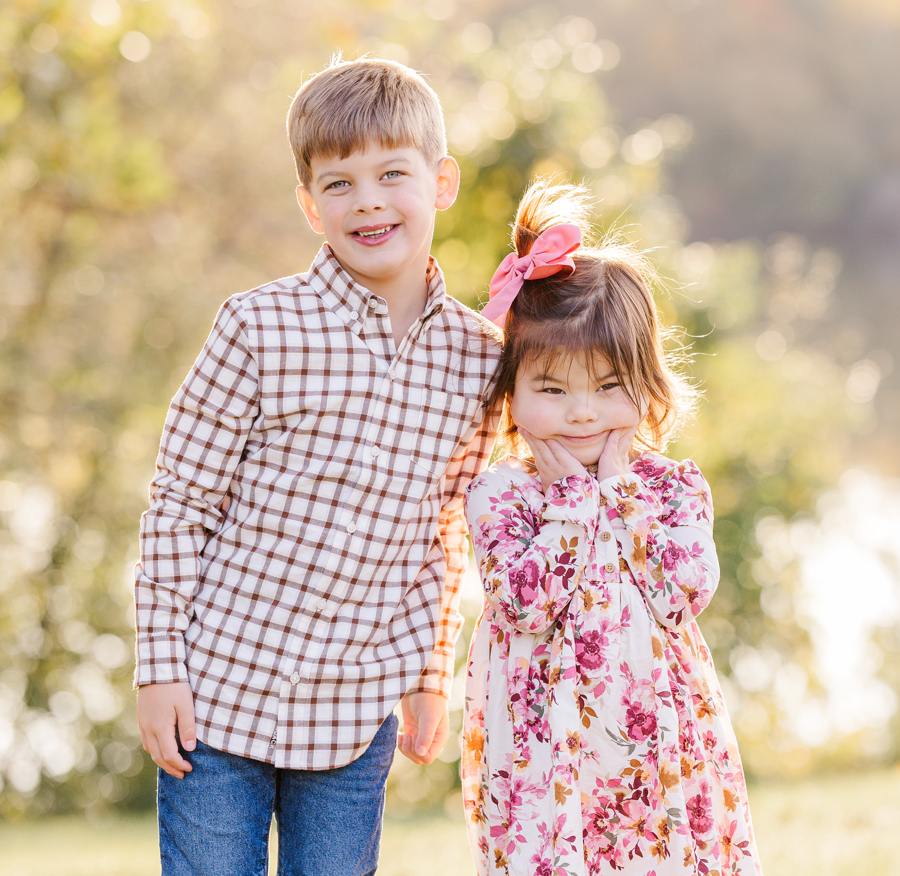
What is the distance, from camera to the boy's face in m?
1.70

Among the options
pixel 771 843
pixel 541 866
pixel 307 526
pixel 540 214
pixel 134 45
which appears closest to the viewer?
pixel 541 866

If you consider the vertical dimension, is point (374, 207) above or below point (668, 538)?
above

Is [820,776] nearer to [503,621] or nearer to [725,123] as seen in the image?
[503,621]

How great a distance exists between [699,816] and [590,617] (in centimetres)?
35

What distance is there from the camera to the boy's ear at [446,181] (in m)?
1.85

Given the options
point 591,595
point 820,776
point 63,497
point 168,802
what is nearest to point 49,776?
point 63,497

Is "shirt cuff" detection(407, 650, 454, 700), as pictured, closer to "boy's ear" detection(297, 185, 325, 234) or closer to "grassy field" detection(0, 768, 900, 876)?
"boy's ear" detection(297, 185, 325, 234)

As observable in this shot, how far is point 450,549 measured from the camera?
1.92m

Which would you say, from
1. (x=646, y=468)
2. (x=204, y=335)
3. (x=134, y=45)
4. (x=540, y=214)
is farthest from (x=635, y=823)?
(x=204, y=335)

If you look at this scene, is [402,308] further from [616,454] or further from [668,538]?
[668,538]

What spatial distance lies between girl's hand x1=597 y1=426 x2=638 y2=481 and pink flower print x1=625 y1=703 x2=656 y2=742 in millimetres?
380

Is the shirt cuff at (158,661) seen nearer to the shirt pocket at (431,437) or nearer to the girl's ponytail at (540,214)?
the shirt pocket at (431,437)

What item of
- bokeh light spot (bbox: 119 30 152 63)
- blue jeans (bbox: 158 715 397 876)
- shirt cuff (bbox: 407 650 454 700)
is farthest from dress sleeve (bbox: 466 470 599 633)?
bokeh light spot (bbox: 119 30 152 63)

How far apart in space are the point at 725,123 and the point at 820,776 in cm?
1076
